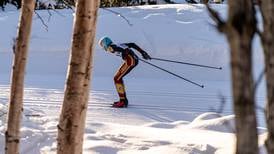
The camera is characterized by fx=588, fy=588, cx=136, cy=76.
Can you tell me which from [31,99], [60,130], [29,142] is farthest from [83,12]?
[31,99]

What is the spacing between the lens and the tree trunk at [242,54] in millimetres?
1062

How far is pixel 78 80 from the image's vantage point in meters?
3.37

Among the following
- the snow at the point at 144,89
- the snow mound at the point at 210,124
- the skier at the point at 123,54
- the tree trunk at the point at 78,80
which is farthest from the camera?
the skier at the point at 123,54

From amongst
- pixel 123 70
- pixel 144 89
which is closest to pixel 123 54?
pixel 123 70

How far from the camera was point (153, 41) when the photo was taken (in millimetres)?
16203

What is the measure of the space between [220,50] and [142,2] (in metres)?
7.79

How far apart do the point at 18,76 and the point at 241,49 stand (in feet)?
10.3

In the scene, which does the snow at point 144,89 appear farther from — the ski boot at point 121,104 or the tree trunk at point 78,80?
the tree trunk at point 78,80

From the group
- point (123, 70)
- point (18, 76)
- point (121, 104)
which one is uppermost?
point (18, 76)

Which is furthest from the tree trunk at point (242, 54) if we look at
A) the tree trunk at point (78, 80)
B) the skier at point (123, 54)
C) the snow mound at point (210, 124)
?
the skier at point (123, 54)

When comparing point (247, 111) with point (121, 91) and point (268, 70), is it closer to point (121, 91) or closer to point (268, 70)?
point (268, 70)

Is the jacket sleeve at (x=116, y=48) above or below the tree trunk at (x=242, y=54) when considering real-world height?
below

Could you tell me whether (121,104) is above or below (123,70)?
below

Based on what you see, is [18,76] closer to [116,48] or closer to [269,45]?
[269,45]
